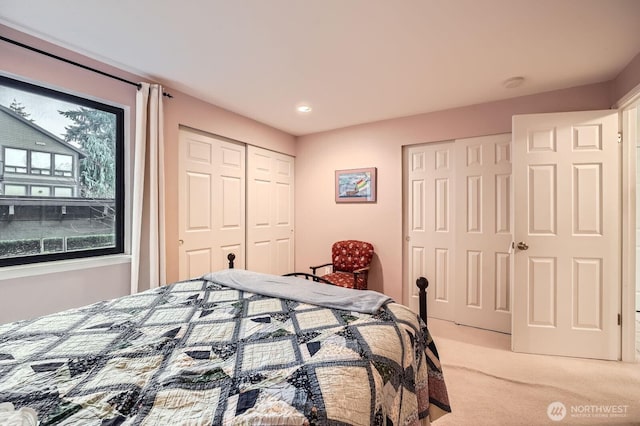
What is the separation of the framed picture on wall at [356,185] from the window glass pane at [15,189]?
126 inches

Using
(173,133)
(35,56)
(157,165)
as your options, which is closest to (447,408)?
(157,165)

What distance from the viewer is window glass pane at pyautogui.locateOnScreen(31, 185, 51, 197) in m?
2.10

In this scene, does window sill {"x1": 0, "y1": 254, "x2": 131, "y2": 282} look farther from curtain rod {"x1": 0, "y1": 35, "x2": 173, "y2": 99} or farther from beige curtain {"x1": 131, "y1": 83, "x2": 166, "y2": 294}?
curtain rod {"x1": 0, "y1": 35, "x2": 173, "y2": 99}

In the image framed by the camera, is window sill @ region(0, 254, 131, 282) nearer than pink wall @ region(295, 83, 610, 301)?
Yes

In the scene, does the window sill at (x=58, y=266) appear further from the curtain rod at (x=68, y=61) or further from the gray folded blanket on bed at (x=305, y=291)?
the curtain rod at (x=68, y=61)

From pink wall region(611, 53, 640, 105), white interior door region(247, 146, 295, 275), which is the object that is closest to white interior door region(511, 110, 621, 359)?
pink wall region(611, 53, 640, 105)

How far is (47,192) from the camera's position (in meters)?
2.17

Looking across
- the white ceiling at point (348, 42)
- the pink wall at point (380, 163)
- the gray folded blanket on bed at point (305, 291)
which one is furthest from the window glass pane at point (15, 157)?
the pink wall at point (380, 163)

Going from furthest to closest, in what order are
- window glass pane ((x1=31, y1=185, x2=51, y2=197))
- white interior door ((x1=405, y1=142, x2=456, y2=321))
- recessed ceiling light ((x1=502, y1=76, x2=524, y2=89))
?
white interior door ((x1=405, y1=142, x2=456, y2=321)) < recessed ceiling light ((x1=502, y1=76, x2=524, y2=89)) < window glass pane ((x1=31, y1=185, x2=51, y2=197))

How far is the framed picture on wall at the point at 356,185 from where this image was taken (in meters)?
3.84

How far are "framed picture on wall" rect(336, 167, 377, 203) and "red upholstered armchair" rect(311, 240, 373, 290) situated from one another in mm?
614

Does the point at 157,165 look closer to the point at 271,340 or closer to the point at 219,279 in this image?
the point at 219,279

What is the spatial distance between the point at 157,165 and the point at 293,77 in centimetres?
148

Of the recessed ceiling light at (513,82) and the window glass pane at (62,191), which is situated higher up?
the recessed ceiling light at (513,82)
